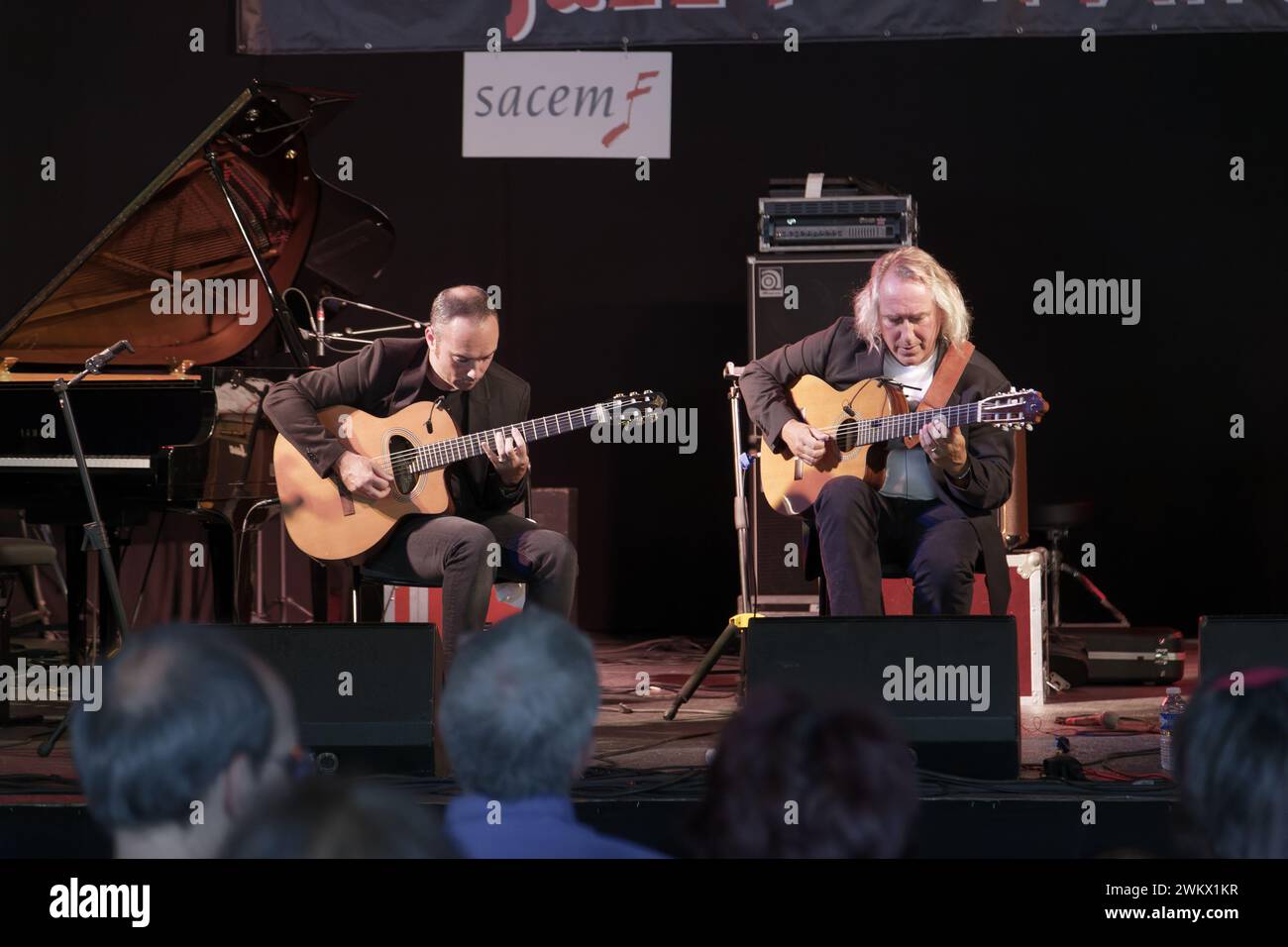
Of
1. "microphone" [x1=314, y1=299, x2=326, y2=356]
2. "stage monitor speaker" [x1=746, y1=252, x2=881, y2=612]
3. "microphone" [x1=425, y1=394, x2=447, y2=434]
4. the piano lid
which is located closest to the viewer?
"microphone" [x1=425, y1=394, x2=447, y2=434]

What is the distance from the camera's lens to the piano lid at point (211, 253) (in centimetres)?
511

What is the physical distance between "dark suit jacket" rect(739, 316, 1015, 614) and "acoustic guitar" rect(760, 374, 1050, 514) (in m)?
0.04

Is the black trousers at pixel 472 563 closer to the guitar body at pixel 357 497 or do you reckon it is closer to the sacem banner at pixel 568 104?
the guitar body at pixel 357 497

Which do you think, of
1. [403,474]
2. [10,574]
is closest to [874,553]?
[403,474]

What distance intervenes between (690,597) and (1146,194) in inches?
112

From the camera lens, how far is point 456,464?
15.3ft

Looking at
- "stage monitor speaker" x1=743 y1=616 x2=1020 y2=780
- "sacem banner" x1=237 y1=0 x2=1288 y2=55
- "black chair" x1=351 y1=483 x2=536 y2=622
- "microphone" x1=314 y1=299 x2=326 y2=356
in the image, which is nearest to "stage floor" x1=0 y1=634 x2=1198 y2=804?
"stage monitor speaker" x1=743 y1=616 x2=1020 y2=780

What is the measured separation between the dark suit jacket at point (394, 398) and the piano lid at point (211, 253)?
589mm

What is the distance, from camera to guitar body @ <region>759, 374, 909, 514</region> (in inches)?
173

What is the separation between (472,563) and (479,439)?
390 mm

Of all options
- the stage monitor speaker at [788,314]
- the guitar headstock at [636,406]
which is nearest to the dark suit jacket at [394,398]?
the guitar headstock at [636,406]

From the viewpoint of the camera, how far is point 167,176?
4887 millimetres

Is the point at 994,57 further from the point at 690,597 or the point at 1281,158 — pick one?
the point at 690,597

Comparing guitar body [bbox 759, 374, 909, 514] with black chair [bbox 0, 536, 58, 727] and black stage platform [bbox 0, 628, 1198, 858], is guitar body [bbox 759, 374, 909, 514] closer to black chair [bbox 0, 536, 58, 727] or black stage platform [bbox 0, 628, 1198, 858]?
black stage platform [bbox 0, 628, 1198, 858]
